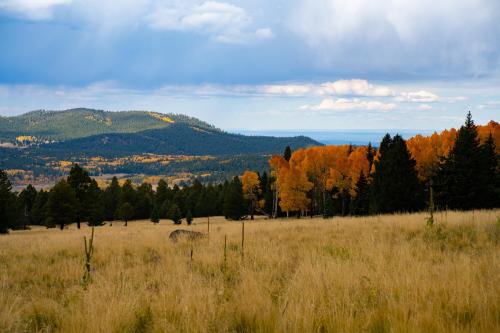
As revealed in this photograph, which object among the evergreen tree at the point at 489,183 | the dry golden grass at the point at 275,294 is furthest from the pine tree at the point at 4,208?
the evergreen tree at the point at 489,183

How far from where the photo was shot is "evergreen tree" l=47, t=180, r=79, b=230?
44625 mm

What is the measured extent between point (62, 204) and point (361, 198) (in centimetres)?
3649

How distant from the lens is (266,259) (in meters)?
8.14

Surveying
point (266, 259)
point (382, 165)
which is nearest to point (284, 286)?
point (266, 259)

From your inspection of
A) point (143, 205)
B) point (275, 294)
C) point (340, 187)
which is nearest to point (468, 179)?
point (340, 187)

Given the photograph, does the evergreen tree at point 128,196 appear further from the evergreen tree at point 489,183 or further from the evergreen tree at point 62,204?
the evergreen tree at point 489,183

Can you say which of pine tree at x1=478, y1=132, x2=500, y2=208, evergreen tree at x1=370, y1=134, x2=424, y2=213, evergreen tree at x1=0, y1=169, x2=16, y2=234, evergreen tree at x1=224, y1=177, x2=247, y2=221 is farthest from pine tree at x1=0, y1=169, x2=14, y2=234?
pine tree at x1=478, y1=132, x2=500, y2=208

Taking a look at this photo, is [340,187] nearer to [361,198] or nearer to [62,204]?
[361,198]

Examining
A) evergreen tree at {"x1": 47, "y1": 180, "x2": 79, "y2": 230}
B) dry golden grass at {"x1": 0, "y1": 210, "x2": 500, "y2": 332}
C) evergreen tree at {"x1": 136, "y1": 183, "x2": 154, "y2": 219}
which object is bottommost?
evergreen tree at {"x1": 136, "y1": 183, "x2": 154, "y2": 219}

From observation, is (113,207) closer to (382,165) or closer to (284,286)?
(382,165)

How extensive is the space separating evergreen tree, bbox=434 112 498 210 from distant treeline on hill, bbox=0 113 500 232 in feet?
0.25

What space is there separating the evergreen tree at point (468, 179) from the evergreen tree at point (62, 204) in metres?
39.2

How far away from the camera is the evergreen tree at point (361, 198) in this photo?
49094 mm

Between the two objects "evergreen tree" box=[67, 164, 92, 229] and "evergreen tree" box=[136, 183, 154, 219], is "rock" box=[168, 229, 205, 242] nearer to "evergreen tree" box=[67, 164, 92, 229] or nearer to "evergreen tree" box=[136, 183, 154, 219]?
"evergreen tree" box=[67, 164, 92, 229]
